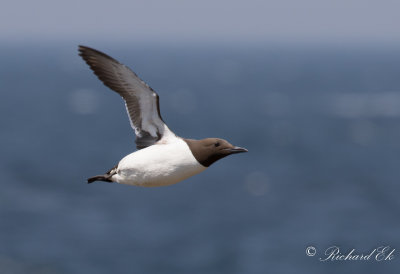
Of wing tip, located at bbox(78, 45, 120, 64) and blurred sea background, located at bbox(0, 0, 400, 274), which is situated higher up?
wing tip, located at bbox(78, 45, 120, 64)

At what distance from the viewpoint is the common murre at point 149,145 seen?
12906 mm

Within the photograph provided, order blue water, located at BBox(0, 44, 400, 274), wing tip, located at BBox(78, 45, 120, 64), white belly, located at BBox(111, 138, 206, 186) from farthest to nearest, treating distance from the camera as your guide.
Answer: blue water, located at BBox(0, 44, 400, 274) < wing tip, located at BBox(78, 45, 120, 64) < white belly, located at BBox(111, 138, 206, 186)

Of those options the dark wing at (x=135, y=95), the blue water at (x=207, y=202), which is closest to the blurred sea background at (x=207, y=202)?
the blue water at (x=207, y=202)

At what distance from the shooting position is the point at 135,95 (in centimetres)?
1385

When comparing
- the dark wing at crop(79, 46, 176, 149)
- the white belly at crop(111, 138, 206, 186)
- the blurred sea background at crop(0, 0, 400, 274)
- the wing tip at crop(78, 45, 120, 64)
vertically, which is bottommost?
the blurred sea background at crop(0, 0, 400, 274)

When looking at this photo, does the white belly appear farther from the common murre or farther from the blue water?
the blue water

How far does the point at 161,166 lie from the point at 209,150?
872 millimetres

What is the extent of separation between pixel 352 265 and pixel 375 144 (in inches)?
1843

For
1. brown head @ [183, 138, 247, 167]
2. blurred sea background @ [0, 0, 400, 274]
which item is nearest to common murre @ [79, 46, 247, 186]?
brown head @ [183, 138, 247, 167]

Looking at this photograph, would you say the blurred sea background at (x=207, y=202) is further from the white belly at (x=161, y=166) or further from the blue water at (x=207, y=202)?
the white belly at (x=161, y=166)

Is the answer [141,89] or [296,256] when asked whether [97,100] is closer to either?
[296,256]

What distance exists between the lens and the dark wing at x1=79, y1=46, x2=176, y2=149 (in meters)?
13.6

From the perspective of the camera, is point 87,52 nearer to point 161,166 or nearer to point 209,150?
point 161,166

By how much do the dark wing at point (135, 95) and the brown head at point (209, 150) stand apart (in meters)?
1.03
